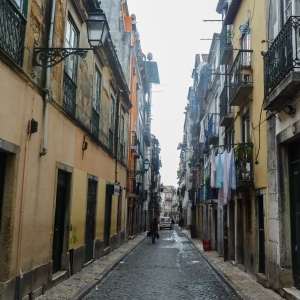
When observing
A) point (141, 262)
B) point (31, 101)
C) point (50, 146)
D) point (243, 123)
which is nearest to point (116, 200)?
point (141, 262)

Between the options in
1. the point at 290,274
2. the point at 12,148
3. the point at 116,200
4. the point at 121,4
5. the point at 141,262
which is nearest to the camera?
the point at 12,148

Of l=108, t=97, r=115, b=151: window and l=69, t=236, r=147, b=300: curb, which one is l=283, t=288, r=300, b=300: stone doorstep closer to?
l=69, t=236, r=147, b=300: curb

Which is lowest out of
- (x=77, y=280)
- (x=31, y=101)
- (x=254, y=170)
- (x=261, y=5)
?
(x=77, y=280)

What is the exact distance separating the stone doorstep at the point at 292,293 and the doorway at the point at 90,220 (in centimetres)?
656

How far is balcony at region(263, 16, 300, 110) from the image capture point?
7146mm

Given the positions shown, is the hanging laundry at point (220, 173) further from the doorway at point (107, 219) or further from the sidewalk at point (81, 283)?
the doorway at point (107, 219)

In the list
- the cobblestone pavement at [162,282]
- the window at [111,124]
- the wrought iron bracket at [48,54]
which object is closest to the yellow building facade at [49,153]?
the wrought iron bracket at [48,54]

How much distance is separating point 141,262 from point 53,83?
316 inches

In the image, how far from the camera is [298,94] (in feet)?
24.9

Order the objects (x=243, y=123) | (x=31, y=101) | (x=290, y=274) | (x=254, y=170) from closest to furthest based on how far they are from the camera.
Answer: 1. (x=31, y=101)
2. (x=290, y=274)
3. (x=254, y=170)
4. (x=243, y=123)

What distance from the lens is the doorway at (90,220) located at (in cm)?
1277

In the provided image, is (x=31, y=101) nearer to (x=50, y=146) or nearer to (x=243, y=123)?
(x=50, y=146)

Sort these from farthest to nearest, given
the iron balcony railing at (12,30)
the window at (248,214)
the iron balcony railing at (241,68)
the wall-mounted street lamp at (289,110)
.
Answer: the window at (248,214)
the iron balcony railing at (241,68)
the wall-mounted street lamp at (289,110)
the iron balcony railing at (12,30)

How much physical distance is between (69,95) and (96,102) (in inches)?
147
